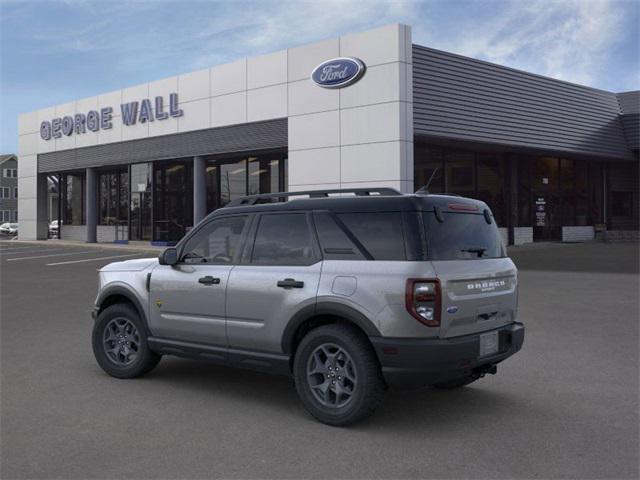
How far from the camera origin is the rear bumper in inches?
179

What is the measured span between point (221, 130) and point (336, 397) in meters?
22.8

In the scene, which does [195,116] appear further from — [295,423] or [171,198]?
[295,423]

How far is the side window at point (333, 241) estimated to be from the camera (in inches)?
196

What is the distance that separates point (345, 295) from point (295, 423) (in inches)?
41.2

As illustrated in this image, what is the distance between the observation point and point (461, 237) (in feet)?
16.6

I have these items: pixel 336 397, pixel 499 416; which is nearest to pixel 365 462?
pixel 336 397

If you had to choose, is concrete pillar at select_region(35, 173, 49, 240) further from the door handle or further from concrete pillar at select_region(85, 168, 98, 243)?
the door handle

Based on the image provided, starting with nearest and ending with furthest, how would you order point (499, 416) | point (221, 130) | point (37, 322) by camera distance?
point (499, 416)
point (37, 322)
point (221, 130)

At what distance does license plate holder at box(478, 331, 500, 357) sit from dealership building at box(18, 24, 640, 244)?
15901 mm

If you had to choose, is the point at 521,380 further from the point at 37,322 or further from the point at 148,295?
the point at 37,322

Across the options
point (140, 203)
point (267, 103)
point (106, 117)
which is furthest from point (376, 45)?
point (140, 203)

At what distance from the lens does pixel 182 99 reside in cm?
2788

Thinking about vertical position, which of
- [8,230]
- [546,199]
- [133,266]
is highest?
[546,199]

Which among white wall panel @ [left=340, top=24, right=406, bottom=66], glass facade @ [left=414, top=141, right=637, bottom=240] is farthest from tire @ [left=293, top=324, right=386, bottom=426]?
glass facade @ [left=414, top=141, right=637, bottom=240]
